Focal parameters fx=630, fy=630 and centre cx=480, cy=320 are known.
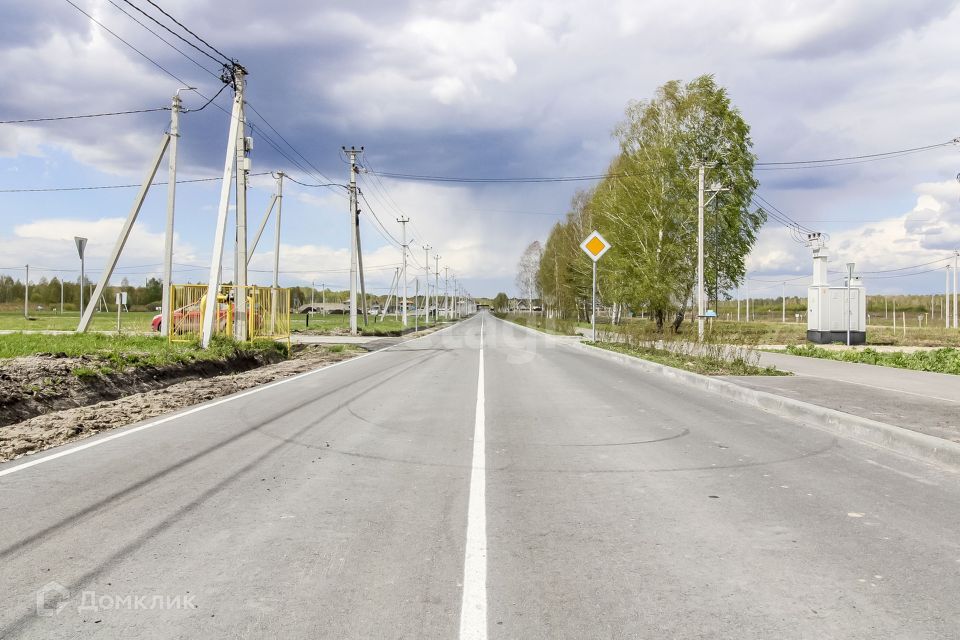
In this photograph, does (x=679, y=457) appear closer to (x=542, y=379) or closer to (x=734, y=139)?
(x=542, y=379)

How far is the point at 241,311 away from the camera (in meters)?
18.4

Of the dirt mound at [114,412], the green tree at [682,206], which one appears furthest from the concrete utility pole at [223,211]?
the green tree at [682,206]

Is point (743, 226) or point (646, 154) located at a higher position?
point (646, 154)

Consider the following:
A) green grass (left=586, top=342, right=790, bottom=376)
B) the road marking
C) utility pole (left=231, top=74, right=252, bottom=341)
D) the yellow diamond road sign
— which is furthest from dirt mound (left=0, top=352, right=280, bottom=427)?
the yellow diamond road sign

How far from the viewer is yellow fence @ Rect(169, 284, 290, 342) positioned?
18.5 metres

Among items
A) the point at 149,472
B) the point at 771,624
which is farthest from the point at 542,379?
the point at 771,624

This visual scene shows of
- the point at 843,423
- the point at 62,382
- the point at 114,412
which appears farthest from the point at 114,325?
the point at 843,423

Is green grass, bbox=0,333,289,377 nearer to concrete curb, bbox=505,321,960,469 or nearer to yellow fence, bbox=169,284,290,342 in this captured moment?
yellow fence, bbox=169,284,290,342

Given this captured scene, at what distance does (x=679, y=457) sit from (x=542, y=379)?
746cm

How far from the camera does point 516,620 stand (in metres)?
2.86

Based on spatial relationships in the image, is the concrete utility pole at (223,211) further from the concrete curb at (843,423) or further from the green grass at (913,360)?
the green grass at (913,360)

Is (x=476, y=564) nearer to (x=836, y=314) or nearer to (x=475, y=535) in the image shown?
(x=475, y=535)

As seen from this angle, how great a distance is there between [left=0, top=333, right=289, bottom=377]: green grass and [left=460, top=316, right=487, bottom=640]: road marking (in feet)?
26.7

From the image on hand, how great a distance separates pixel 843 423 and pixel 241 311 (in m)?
15.7
